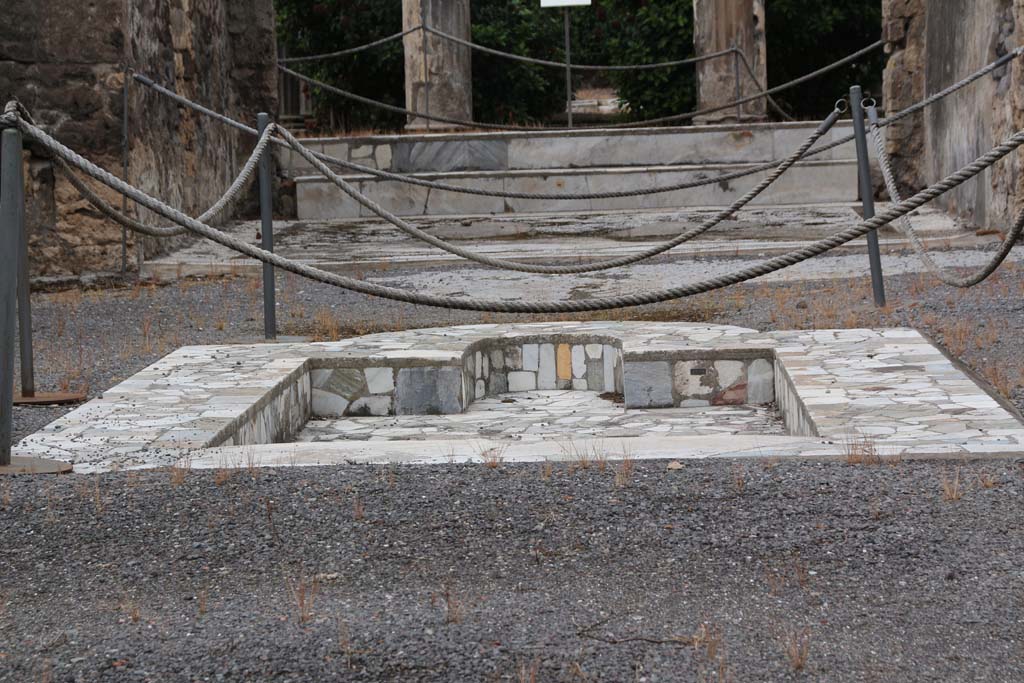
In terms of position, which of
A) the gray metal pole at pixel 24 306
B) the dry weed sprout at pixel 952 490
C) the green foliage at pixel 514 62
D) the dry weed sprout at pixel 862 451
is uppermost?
the green foliage at pixel 514 62

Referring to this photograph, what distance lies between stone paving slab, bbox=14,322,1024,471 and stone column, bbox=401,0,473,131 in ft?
24.9

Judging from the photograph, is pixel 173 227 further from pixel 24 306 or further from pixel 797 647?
pixel 797 647

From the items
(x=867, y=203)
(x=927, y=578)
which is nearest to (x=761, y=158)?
(x=867, y=203)

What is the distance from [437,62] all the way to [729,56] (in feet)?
9.33

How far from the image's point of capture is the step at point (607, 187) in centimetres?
1153

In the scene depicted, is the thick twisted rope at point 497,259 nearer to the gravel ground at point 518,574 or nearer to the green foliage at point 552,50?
the gravel ground at point 518,574

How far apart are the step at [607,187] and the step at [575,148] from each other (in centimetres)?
37

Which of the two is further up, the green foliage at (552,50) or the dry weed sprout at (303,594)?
the green foliage at (552,50)

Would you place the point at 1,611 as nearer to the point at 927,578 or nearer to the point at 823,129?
the point at 927,578

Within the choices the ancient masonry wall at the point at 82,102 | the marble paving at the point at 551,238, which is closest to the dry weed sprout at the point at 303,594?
the marble paving at the point at 551,238

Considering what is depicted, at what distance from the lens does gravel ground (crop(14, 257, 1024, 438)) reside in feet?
19.4

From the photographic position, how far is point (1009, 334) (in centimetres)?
593

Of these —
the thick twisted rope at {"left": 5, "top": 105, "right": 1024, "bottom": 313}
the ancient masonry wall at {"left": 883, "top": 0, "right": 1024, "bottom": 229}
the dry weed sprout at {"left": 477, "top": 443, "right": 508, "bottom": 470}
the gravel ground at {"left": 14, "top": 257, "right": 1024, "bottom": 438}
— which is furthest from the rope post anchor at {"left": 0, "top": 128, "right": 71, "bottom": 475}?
the ancient masonry wall at {"left": 883, "top": 0, "right": 1024, "bottom": 229}

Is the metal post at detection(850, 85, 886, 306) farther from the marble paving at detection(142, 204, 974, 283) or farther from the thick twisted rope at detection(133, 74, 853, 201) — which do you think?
the marble paving at detection(142, 204, 974, 283)
